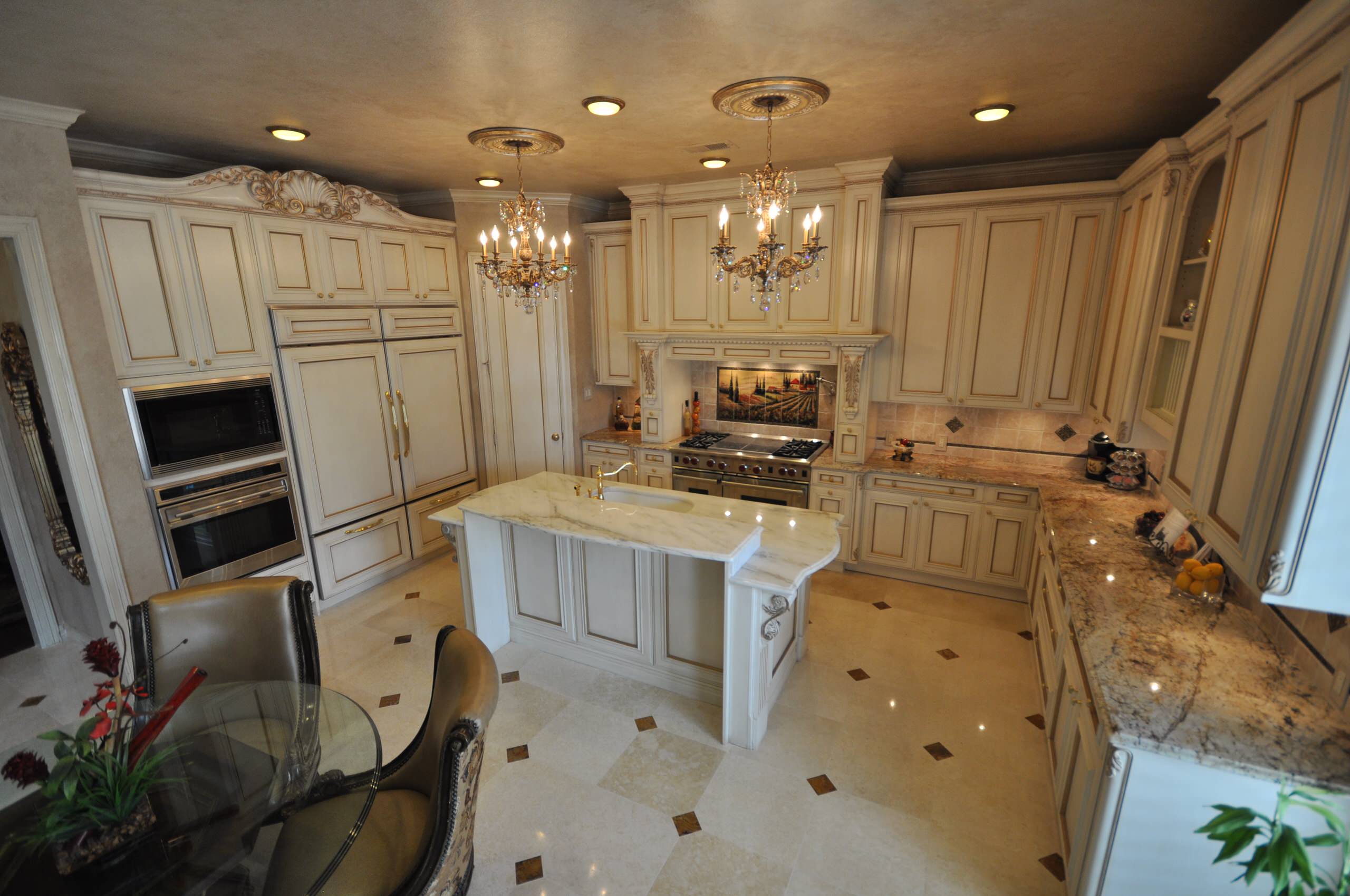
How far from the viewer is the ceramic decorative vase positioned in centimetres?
138

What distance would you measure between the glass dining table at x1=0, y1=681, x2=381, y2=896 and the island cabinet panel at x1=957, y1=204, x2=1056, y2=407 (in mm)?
3913

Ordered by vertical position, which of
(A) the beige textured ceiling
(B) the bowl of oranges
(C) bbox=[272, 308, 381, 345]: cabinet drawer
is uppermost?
(A) the beige textured ceiling

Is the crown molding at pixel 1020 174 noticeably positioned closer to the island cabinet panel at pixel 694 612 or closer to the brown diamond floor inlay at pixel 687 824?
the island cabinet panel at pixel 694 612

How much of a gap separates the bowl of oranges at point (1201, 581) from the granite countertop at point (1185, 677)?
0.16 ft

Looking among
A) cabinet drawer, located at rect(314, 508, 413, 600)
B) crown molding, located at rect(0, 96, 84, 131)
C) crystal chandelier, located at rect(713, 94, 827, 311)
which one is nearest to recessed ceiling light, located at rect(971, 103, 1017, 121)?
crystal chandelier, located at rect(713, 94, 827, 311)

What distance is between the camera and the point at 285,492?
3.61m

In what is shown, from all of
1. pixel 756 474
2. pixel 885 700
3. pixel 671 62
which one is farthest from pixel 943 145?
pixel 885 700

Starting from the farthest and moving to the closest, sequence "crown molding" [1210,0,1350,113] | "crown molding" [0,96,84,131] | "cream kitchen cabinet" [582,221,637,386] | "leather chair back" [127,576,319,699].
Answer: "cream kitchen cabinet" [582,221,637,386] → "crown molding" [0,96,84,131] → "leather chair back" [127,576,319,699] → "crown molding" [1210,0,1350,113]

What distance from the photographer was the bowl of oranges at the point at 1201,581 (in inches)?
85.2

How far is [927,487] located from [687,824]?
2658 mm

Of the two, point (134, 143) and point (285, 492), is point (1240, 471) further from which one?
point (134, 143)

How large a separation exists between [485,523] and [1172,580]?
324cm

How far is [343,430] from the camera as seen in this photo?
153 inches

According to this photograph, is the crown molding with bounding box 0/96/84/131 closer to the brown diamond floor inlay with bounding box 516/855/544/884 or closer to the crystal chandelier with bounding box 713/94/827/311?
the crystal chandelier with bounding box 713/94/827/311
